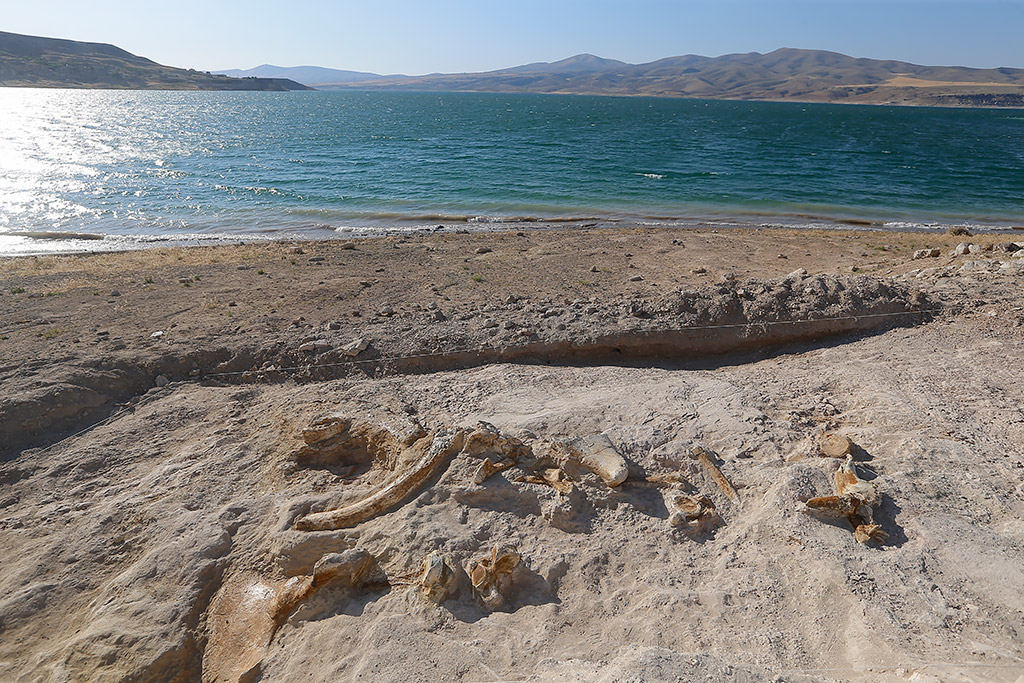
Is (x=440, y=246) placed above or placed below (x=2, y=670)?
above

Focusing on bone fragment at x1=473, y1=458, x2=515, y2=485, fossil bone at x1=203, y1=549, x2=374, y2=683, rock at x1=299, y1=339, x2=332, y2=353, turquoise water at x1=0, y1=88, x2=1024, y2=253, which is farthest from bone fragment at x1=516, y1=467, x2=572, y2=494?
turquoise water at x1=0, y1=88, x2=1024, y2=253

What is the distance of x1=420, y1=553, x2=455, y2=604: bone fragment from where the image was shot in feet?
13.7

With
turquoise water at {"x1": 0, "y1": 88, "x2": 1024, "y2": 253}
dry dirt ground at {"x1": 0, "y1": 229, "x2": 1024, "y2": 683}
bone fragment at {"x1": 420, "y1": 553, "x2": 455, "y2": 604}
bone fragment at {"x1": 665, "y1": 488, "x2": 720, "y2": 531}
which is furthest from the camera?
turquoise water at {"x1": 0, "y1": 88, "x2": 1024, "y2": 253}

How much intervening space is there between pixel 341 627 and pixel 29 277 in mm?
11120

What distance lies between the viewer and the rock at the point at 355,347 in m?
7.82

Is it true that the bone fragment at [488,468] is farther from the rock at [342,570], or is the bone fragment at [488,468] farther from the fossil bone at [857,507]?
the fossil bone at [857,507]

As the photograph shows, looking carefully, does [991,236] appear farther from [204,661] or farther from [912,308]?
[204,661]

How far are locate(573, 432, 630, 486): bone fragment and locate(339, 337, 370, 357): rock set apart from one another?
11.6ft

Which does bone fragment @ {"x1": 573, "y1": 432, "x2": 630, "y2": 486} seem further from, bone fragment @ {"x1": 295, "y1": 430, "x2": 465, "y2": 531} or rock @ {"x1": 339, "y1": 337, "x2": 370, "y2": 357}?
rock @ {"x1": 339, "y1": 337, "x2": 370, "y2": 357}

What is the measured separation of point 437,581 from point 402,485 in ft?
3.67

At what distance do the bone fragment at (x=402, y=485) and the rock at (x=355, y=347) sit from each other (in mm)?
2509

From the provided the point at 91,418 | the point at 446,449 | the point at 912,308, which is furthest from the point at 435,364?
the point at 912,308

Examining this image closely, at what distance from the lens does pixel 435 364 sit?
784cm

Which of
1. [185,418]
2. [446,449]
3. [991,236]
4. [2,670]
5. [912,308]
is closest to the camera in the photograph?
[2,670]
